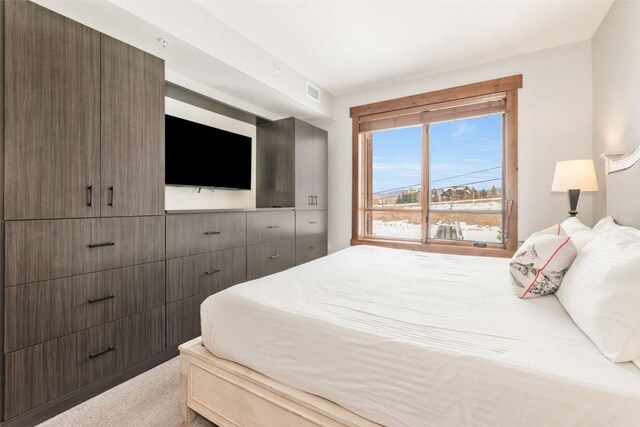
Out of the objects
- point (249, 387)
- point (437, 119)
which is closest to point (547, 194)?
point (437, 119)

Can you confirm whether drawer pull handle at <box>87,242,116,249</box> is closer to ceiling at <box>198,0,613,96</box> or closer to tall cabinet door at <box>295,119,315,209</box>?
ceiling at <box>198,0,613,96</box>

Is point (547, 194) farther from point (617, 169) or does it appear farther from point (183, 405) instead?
point (183, 405)

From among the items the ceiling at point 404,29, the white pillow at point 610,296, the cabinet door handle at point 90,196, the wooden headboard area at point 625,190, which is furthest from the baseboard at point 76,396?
the wooden headboard area at point 625,190

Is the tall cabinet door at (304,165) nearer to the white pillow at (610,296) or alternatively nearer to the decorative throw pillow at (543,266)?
the decorative throw pillow at (543,266)

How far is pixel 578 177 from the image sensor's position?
7.89 ft

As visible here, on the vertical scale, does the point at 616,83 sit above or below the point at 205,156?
above

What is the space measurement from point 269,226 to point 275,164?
3.04 feet

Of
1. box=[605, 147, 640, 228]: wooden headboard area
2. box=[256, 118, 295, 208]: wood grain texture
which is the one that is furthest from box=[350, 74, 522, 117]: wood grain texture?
box=[605, 147, 640, 228]: wooden headboard area

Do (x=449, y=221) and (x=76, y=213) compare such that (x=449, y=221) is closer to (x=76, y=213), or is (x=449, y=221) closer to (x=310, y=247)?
(x=310, y=247)

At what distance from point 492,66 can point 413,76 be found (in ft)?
2.80

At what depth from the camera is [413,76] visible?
11.9 feet

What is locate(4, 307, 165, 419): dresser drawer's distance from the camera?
1453 mm

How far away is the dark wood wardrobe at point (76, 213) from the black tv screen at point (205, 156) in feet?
1.53

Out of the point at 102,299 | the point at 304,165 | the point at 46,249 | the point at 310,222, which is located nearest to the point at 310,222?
the point at 310,222
